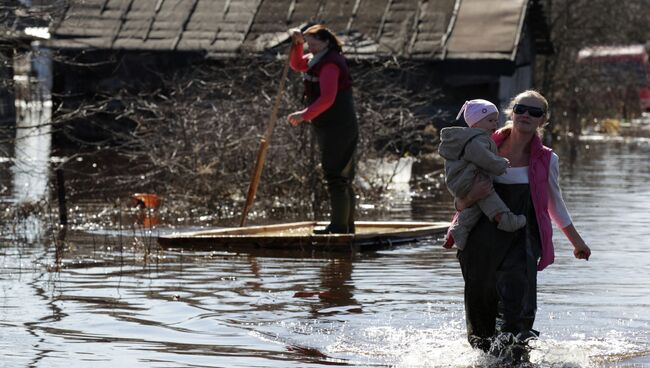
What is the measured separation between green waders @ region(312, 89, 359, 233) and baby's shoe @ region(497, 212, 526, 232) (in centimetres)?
514

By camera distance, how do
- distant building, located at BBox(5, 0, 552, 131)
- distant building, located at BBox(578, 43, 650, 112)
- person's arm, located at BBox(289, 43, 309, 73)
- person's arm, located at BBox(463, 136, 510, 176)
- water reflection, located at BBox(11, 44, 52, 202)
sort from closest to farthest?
person's arm, located at BBox(463, 136, 510, 176) → person's arm, located at BBox(289, 43, 309, 73) → water reflection, located at BBox(11, 44, 52, 202) → distant building, located at BBox(5, 0, 552, 131) → distant building, located at BBox(578, 43, 650, 112)

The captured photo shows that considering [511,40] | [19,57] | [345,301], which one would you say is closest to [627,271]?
[345,301]

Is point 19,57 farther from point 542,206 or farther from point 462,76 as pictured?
point 462,76

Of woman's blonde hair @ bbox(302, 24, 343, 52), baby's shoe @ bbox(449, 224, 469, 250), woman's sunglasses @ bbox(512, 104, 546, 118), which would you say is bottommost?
baby's shoe @ bbox(449, 224, 469, 250)

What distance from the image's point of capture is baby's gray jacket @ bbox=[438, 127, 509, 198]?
25.1 ft

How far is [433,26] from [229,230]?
1440cm

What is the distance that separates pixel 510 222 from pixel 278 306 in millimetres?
2667

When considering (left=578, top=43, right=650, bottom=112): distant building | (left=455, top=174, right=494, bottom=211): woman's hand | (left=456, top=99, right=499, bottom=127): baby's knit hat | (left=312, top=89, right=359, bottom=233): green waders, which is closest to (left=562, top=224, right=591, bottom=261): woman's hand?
(left=455, top=174, right=494, bottom=211): woman's hand

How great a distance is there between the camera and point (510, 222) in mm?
7676

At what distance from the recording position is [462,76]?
28.4m

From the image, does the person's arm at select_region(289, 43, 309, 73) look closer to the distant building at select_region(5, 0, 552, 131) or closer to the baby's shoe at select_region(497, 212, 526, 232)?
the baby's shoe at select_region(497, 212, 526, 232)

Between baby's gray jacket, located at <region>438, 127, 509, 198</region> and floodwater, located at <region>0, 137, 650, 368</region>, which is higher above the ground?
baby's gray jacket, located at <region>438, 127, 509, 198</region>

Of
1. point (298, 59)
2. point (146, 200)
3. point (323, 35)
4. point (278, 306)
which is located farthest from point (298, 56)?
point (146, 200)

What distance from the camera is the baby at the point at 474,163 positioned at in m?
7.68
